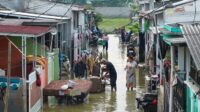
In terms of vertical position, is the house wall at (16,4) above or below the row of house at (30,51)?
above

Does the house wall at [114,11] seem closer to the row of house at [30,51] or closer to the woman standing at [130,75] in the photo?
the row of house at [30,51]

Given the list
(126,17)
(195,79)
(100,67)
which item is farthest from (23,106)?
(126,17)

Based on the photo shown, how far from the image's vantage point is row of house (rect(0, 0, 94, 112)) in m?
16.4

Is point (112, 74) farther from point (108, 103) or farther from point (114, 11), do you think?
point (114, 11)

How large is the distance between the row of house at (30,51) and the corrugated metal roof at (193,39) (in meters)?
4.51

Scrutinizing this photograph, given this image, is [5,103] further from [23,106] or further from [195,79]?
[195,79]

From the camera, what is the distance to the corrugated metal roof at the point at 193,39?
393 inches

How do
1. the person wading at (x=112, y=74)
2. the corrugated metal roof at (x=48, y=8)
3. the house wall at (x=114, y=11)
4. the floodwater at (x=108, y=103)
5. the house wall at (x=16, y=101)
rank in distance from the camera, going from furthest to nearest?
1. the house wall at (x=114, y=11)
2. the corrugated metal roof at (x=48, y=8)
3. the person wading at (x=112, y=74)
4. the floodwater at (x=108, y=103)
5. the house wall at (x=16, y=101)

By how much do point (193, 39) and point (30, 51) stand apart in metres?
10.9

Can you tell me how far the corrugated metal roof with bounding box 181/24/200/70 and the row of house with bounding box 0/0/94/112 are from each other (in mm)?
4509

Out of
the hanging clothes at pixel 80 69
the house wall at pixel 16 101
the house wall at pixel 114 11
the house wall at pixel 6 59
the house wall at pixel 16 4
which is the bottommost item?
the house wall at pixel 16 101

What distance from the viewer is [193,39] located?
1120cm

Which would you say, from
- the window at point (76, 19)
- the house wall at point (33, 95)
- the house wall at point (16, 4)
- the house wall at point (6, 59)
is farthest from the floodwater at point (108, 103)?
the window at point (76, 19)

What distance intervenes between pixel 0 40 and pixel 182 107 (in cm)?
756
